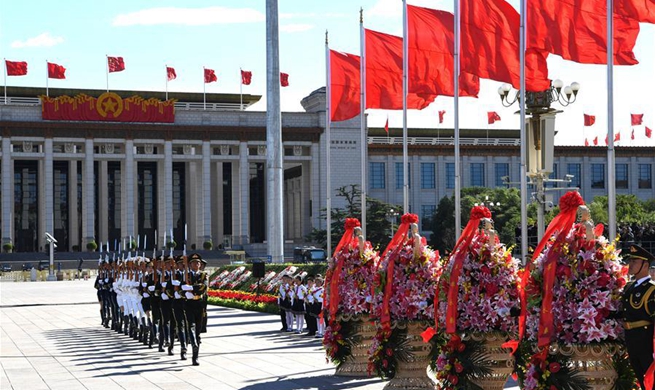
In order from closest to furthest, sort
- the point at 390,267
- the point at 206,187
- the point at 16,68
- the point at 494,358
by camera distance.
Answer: the point at 494,358, the point at 390,267, the point at 16,68, the point at 206,187

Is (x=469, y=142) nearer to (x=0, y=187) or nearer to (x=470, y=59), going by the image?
(x=0, y=187)

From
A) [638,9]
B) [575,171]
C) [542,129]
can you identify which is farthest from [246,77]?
[638,9]

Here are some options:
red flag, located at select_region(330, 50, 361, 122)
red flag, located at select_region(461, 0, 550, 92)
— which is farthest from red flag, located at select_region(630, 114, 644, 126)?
red flag, located at select_region(461, 0, 550, 92)

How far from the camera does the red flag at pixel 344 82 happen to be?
25734 mm

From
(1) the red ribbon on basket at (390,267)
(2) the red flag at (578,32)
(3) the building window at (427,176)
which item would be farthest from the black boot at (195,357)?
(3) the building window at (427,176)

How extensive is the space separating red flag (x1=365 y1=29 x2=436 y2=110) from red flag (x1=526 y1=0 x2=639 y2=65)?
6799mm

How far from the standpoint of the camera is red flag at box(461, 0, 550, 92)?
771 inches

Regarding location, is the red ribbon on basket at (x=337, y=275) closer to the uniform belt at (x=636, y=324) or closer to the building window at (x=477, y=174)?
the uniform belt at (x=636, y=324)

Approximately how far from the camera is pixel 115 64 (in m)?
79.8

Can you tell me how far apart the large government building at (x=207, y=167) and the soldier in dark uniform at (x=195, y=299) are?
230 ft

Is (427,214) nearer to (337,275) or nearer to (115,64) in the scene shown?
(115,64)

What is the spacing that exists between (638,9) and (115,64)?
67.8 meters

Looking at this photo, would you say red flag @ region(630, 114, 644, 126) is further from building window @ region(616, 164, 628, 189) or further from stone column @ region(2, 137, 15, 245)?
stone column @ region(2, 137, 15, 245)

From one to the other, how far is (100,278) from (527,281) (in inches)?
796
